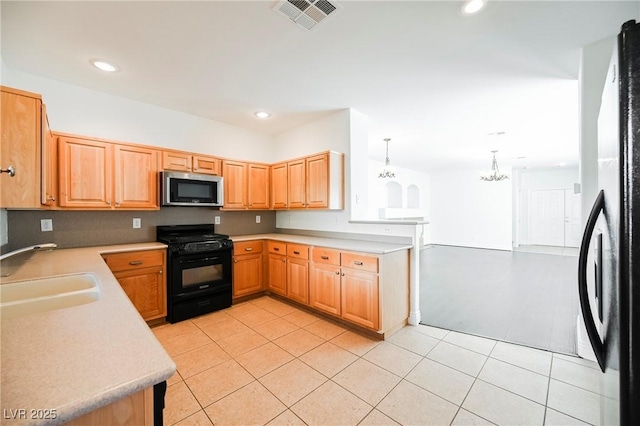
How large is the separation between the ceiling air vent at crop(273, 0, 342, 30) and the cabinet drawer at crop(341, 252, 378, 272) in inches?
81.2

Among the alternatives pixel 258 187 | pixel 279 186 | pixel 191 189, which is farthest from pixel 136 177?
pixel 279 186

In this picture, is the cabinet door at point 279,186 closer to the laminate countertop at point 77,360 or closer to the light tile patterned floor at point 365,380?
the light tile patterned floor at point 365,380

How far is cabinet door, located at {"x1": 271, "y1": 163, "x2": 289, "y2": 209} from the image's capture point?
4105 millimetres

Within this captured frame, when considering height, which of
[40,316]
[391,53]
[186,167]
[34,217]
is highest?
[391,53]

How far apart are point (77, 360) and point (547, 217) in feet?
39.4

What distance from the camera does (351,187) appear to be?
11.9ft

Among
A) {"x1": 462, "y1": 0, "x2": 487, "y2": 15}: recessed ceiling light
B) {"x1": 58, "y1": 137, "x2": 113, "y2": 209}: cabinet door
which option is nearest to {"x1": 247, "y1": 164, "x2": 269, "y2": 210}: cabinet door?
{"x1": 58, "y1": 137, "x2": 113, "y2": 209}: cabinet door

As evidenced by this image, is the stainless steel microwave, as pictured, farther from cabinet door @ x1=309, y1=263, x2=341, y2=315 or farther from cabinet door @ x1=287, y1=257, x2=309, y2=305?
cabinet door @ x1=309, y1=263, x2=341, y2=315

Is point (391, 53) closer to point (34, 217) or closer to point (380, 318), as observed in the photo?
point (380, 318)

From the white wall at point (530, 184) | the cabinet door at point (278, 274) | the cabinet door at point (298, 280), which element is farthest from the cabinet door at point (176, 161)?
the white wall at point (530, 184)

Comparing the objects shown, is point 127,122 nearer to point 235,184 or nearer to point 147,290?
point 235,184

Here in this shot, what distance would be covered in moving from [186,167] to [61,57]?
1458 millimetres

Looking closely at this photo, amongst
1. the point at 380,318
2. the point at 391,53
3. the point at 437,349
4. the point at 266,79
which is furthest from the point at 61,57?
the point at 437,349

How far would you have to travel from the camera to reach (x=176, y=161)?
133 inches
